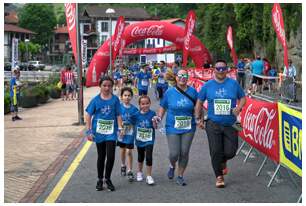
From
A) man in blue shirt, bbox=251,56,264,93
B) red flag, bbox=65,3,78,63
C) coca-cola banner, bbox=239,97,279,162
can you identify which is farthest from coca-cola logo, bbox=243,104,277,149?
man in blue shirt, bbox=251,56,264,93

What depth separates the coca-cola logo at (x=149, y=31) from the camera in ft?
95.7

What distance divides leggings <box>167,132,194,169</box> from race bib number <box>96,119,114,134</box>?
35.2 inches

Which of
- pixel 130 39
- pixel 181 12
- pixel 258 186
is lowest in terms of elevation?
pixel 258 186

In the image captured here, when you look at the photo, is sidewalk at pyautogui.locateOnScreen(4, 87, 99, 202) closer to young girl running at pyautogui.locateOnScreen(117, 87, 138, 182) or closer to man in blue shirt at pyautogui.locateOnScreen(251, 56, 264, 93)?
young girl running at pyautogui.locateOnScreen(117, 87, 138, 182)

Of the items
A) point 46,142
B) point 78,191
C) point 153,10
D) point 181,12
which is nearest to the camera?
point 78,191

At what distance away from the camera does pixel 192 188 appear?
23.5ft

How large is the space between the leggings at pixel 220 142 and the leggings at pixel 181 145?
325 millimetres

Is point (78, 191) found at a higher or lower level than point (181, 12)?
→ lower

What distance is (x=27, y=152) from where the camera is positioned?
1026 cm

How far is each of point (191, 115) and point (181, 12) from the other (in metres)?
107

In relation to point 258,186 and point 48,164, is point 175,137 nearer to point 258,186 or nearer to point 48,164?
point 258,186

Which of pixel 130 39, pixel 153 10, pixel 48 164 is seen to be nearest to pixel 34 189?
pixel 48 164

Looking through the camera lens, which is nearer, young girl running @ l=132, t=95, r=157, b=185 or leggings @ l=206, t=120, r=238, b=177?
leggings @ l=206, t=120, r=238, b=177

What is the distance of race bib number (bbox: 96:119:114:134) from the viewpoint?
7.17 metres
